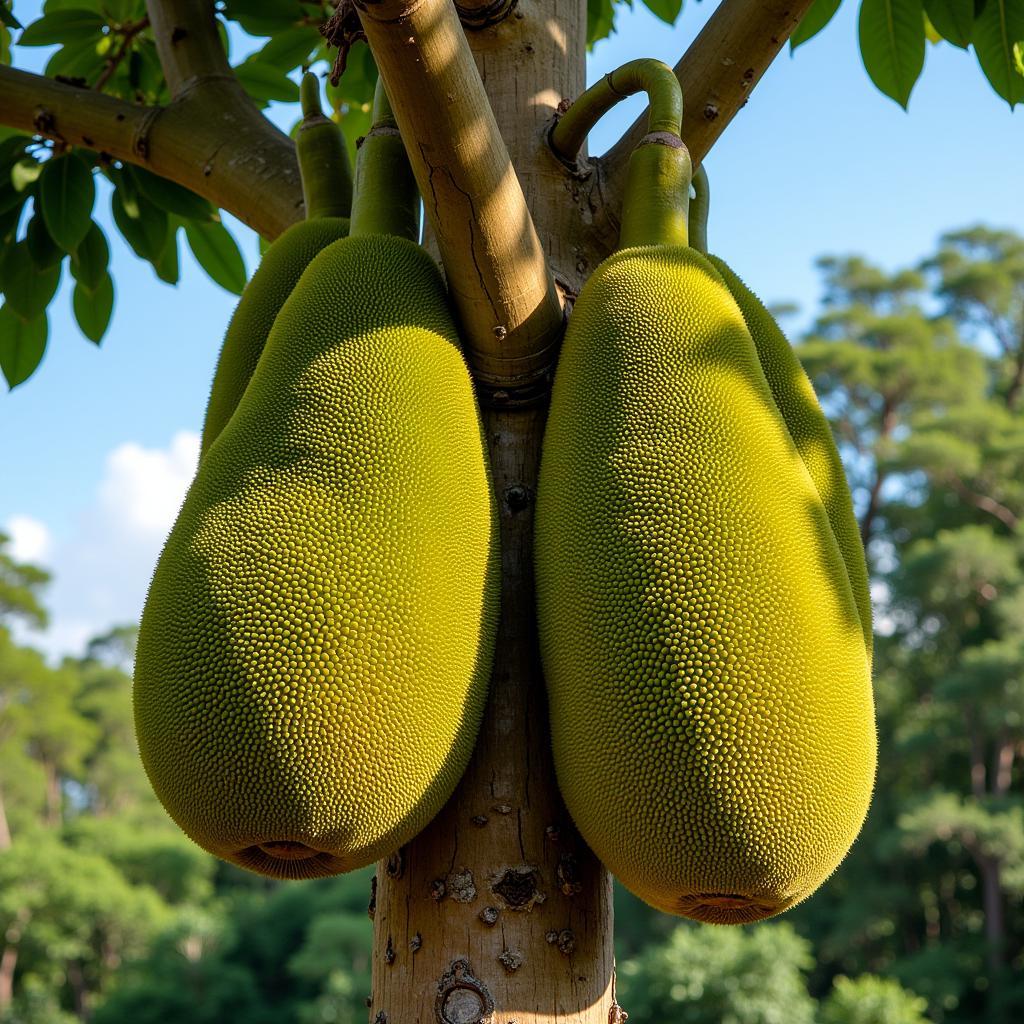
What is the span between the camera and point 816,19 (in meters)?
1.86

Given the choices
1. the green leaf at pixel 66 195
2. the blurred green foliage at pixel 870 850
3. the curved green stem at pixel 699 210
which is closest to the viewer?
the curved green stem at pixel 699 210

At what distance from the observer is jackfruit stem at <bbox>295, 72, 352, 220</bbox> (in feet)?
4.41

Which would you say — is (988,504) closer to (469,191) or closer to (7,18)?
(7,18)

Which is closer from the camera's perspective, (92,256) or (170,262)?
(92,256)

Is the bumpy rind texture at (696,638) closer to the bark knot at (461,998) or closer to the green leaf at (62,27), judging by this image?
the bark knot at (461,998)

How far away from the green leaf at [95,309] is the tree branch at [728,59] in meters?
1.22

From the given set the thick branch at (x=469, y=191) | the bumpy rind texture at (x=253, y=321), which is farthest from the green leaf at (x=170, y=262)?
the thick branch at (x=469, y=191)

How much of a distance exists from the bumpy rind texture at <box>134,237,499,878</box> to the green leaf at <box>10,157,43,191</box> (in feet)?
3.69

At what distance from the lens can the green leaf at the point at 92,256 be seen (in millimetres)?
2023

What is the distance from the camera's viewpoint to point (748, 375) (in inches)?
40.7

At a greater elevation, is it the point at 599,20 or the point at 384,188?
the point at 599,20

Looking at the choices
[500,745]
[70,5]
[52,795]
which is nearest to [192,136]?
[70,5]

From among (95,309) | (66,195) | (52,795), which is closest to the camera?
(66,195)

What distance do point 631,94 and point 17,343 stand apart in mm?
1340
